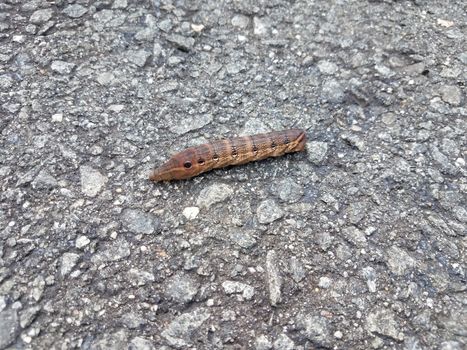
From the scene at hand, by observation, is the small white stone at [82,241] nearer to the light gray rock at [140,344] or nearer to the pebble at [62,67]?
the light gray rock at [140,344]

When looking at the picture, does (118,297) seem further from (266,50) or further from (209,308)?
(266,50)

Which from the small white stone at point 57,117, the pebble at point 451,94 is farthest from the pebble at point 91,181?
the pebble at point 451,94

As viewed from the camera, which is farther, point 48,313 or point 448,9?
point 448,9

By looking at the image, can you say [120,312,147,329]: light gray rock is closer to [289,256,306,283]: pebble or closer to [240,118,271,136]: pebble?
[289,256,306,283]: pebble

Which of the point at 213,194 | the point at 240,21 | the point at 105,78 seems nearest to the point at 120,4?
the point at 105,78

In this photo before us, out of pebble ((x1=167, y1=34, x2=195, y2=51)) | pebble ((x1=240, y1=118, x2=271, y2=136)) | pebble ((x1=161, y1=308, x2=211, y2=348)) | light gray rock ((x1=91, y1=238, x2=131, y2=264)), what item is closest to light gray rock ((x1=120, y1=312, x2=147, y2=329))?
pebble ((x1=161, y1=308, x2=211, y2=348))

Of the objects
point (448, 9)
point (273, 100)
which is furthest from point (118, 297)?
point (448, 9)
